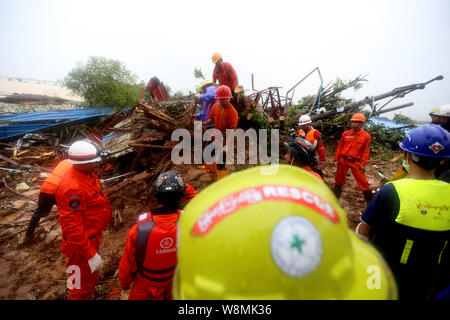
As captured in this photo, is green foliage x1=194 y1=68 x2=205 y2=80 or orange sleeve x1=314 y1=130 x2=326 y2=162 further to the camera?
green foliage x1=194 y1=68 x2=205 y2=80

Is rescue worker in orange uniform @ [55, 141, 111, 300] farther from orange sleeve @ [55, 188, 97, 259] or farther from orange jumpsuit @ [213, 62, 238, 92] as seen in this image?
orange jumpsuit @ [213, 62, 238, 92]

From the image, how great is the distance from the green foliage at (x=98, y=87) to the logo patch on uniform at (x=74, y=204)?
14628mm

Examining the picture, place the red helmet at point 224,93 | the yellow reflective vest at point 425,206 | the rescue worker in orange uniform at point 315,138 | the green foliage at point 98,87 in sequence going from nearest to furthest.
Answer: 1. the yellow reflective vest at point 425,206
2. the red helmet at point 224,93
3. the rescue worker in orange uniform at point 315,138
4. the green foliage at point 98,87

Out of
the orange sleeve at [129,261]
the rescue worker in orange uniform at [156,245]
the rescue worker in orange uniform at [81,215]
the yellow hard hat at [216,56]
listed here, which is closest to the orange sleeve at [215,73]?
the yellow hard hat at [216,56]

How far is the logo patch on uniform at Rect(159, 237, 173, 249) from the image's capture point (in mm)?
1723

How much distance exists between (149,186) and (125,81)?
15.1 m

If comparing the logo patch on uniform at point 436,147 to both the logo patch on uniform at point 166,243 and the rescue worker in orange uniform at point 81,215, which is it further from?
the rescue worker in orange uniform at point 81,215

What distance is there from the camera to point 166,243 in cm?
173

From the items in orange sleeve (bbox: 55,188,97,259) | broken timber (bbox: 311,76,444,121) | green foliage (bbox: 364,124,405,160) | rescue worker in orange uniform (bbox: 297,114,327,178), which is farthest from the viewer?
green foliage (bbox: 364,124,405,160)

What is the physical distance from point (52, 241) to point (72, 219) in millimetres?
3002

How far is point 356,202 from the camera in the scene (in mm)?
5254

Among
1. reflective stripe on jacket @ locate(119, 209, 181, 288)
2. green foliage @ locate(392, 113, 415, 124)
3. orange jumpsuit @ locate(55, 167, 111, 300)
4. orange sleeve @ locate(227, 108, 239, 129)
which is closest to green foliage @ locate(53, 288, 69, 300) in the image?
orange jumpsuit @ locate(55, 167, 111, 300)

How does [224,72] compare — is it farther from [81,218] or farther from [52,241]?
[52,241]

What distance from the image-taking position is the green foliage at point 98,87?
49.3ft
